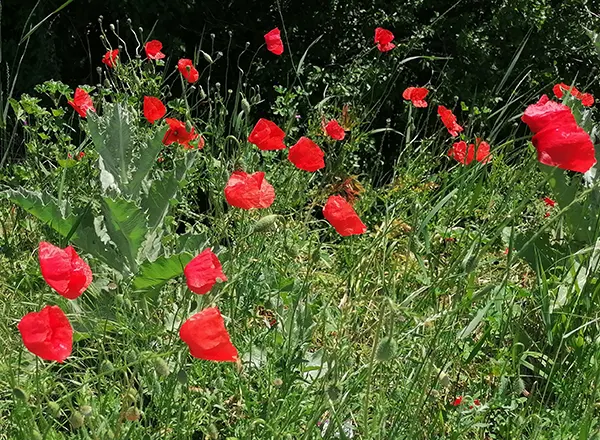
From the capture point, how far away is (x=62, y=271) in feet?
4.17

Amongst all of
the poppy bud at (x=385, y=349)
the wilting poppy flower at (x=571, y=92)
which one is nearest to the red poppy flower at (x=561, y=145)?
the poppy bud at (x=385, y=349)

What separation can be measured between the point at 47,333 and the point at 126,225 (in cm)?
83

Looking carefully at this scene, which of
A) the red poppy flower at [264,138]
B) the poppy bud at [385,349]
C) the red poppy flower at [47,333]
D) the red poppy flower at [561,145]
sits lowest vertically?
the red poppy flower at [264,138]

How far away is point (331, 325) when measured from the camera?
210 cm

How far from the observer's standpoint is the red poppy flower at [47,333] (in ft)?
3.92

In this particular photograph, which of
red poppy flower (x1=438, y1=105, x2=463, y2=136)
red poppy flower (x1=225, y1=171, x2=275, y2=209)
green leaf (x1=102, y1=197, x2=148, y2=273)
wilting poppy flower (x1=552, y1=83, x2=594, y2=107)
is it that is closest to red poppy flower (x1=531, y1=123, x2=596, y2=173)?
red poppy flower (x1=225, y1=171, x2=275, y2=209)

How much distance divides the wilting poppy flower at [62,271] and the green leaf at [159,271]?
51 cm

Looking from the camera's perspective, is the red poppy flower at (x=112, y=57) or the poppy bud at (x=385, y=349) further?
the red poppy flower at (x=112, y=57)

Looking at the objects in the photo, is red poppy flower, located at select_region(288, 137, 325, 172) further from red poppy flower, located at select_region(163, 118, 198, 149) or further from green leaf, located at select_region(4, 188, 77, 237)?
green leaf, located at select_region(4, 188, 77, 237)

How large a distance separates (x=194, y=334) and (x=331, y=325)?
36.9 inches

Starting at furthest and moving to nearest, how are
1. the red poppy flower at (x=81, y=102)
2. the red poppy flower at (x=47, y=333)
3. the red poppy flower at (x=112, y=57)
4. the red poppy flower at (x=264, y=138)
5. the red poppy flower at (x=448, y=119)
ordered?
the red poppy flower at (x=448, y=119)
the red poppy flower at (x=112, y=57)
the red poppy flower at (x=81, y=102)
the red poppy flower at (x=264, y=138)
the red poppy flower at (x=47, y=333)

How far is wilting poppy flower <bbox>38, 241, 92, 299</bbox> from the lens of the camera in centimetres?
126

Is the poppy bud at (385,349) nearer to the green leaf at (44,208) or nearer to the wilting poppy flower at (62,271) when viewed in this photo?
the wilting poppy flower at (62,271)

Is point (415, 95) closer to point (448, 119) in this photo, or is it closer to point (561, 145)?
point (448, 119)
